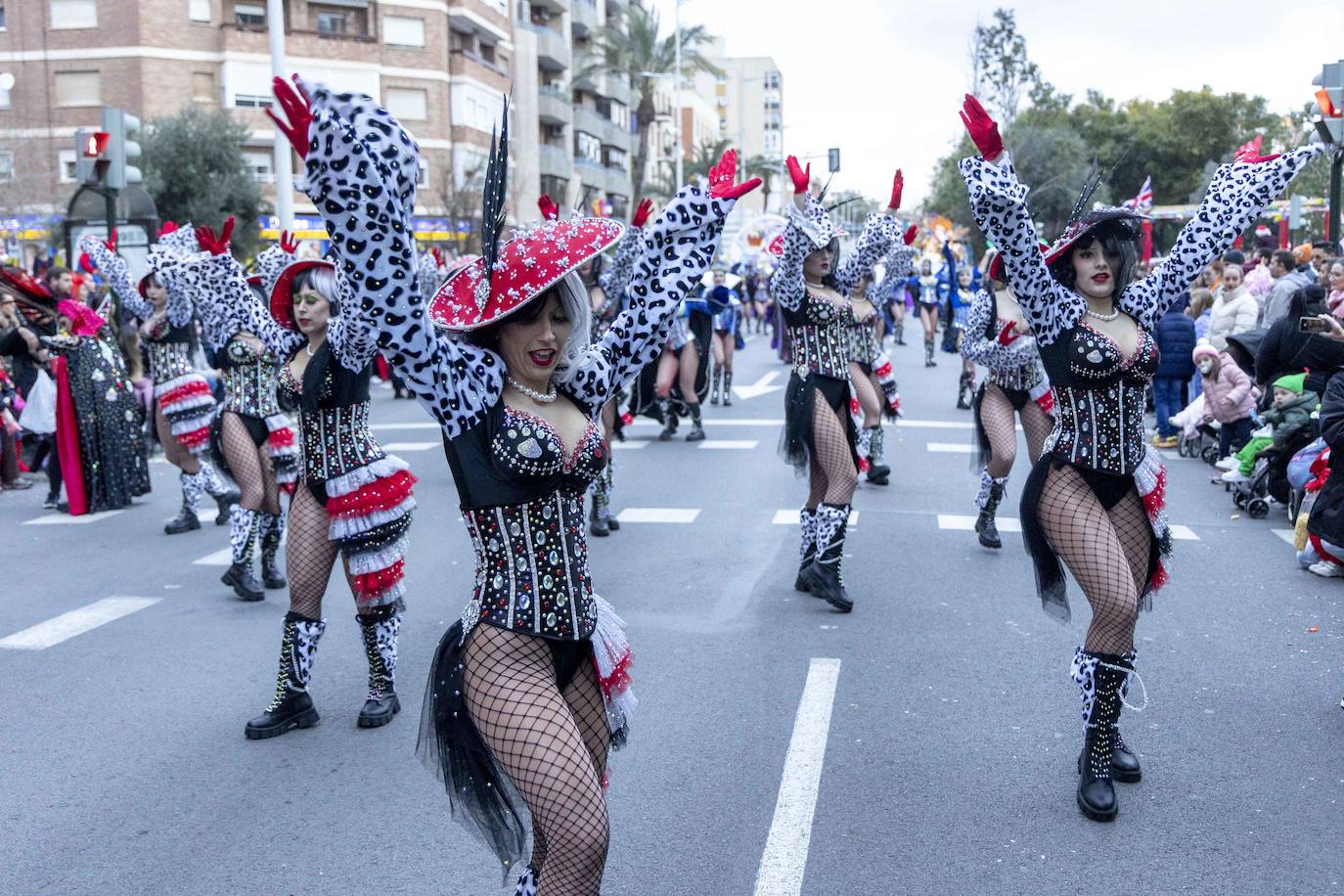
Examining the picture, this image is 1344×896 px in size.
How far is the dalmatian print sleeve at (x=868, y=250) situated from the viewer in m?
7.57

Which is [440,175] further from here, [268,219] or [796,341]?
[796,341]

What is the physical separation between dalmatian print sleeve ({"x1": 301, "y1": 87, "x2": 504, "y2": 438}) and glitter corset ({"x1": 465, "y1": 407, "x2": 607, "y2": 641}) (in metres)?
0.14

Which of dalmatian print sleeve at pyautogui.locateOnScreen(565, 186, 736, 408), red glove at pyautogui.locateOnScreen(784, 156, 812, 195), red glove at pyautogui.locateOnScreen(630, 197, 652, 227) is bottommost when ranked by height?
dalmatian print sleeve at pyautogui.locateOnScreen(565, 186, 736, 408)

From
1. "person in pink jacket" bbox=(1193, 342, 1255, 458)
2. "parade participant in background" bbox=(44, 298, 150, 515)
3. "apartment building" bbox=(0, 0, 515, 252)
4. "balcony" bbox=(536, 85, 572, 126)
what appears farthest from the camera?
"balcony" bbox=(536, 85, 572, 126)

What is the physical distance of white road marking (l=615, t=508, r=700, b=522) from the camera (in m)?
10.2

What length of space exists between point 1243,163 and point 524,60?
55.9 meters

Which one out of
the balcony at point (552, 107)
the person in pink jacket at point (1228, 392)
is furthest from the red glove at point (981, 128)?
the balcony at point (552, 107)

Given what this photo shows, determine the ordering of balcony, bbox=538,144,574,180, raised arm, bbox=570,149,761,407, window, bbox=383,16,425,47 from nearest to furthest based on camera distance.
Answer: raised arm, bbox=570,149,761,407
window, bbox=383,16,425,47
balcony, bbox=538,144,574,180

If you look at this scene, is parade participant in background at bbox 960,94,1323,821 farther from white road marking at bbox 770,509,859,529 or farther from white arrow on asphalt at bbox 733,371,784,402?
white arrow on asphalt at bbox 733,371,784,402

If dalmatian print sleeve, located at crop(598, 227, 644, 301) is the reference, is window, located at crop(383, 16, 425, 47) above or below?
A: above

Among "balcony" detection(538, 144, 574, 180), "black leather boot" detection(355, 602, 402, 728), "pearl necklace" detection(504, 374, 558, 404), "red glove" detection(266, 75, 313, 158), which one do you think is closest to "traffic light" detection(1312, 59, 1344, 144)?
"black leather boot" detection(355, 602, 402, 728)

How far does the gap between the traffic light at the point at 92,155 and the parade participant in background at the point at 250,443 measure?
7055 millimetres

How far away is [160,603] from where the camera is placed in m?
7.84

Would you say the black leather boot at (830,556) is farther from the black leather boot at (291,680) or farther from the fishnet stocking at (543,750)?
the fishnet stocking at (543,750)
